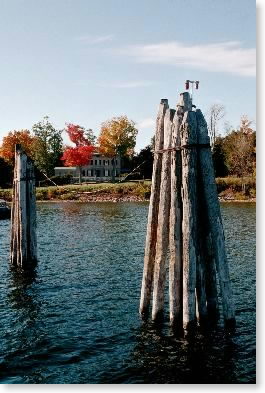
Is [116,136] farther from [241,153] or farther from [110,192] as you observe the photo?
[241,153]

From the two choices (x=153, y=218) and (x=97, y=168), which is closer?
(x=153, y=218)

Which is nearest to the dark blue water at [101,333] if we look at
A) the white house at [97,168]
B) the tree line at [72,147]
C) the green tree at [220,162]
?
the green tree at [220,162]

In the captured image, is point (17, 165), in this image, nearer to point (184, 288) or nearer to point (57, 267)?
point (57, 267)

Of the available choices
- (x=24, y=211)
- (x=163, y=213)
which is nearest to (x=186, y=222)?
(x=163, y=213)

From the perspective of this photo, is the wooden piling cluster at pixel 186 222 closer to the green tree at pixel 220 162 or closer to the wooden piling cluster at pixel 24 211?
the wooden piling cluster at pixel 24 211

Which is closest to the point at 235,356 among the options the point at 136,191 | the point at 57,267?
the point at 57,267

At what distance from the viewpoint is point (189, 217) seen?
1239cm

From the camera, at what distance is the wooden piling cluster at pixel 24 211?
23.2 meters

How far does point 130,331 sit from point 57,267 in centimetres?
1151

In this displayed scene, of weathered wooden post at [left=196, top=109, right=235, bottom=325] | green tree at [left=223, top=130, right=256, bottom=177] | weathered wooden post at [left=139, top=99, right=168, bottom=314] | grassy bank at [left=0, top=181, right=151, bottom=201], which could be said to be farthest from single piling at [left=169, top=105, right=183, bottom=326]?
grassy bank at [left=0, top=181, right=151, bottom=201]

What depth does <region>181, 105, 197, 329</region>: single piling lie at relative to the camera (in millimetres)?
12289

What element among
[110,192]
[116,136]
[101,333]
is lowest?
[101,333]

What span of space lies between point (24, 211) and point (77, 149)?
3406 inches

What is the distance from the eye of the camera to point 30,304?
1809 centimetres
